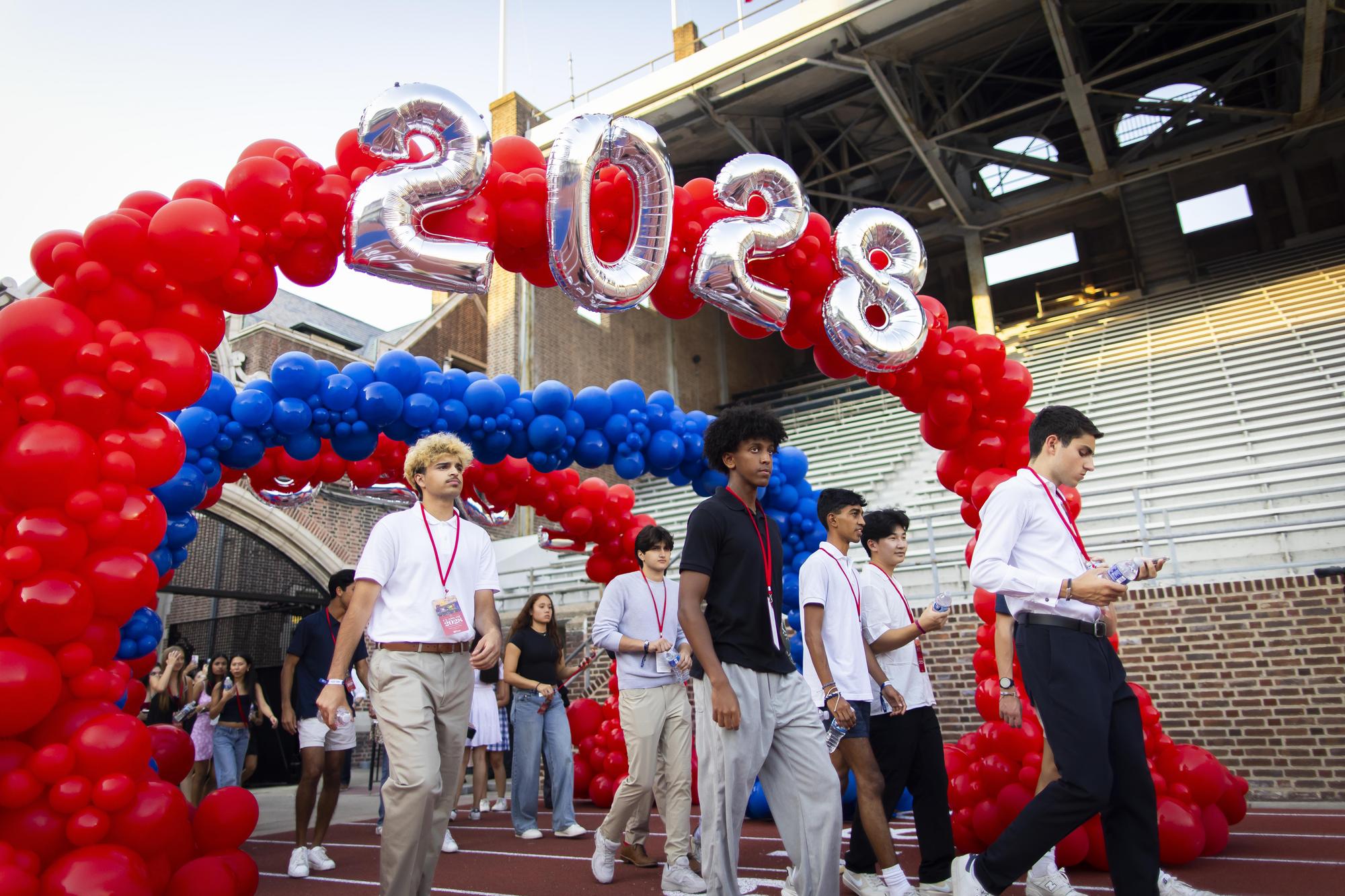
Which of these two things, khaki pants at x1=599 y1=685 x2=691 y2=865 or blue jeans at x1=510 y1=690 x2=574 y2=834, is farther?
blue jeans at x1=510 y1=690 x2=574 y2=834

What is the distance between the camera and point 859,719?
3857 millimetres

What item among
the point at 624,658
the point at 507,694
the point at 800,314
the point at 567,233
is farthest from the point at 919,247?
the point at 507,694

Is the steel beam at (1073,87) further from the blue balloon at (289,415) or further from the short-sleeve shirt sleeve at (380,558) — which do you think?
the short-sleeve shirt sleeve at (380,558)

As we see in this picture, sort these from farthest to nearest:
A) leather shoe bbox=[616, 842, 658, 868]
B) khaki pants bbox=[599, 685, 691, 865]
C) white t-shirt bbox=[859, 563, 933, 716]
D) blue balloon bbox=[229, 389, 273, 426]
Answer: blue balloon bbox=[229, 389, 273, 426]
leather shoe bbox=[616, 842, 658, 868]
khaki pants bbox=[599, 685, 691, 865]
white t-shirt bbox=[859, 563, 933, 716]

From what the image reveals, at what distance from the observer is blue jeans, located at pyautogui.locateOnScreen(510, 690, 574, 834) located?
6.03 m

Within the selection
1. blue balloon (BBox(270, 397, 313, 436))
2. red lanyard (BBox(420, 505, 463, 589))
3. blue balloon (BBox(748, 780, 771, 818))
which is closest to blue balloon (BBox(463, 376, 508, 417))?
blue balloon (BBox(270, 397, 313, 436))

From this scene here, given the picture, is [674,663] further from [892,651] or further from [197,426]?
[197,426]

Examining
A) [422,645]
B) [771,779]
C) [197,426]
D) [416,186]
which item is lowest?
[771,779]

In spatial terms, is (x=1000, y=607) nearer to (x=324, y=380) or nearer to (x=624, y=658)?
(x=624, y=658)

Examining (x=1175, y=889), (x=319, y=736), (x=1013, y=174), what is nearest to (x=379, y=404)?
(x=319, y=736)

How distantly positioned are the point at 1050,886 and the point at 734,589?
1.92 metres

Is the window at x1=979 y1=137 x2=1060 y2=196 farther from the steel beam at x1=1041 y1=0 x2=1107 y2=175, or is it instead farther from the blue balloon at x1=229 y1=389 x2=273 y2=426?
the blue balloon at x1=229 y1=389 x2=273 y2=426

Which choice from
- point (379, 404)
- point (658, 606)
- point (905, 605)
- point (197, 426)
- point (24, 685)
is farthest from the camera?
point (379, 404)

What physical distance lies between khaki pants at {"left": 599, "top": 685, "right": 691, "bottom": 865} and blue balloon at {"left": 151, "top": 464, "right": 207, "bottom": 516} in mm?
2701
